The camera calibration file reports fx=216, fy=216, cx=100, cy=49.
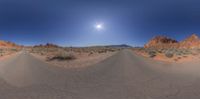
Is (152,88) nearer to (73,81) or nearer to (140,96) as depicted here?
(140,96)

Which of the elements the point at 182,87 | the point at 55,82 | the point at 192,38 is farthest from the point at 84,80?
the point at 192,38

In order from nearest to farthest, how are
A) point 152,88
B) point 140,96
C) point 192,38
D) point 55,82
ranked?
point 140,96
point 152,88
point 55,82
point 192,38

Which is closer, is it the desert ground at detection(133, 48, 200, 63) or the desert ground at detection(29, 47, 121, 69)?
the desert ground at detection(29, 47, 121, 69)

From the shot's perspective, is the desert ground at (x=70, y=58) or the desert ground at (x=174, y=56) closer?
the desert ground at (x=70, y=58)

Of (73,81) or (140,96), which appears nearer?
(140,96)

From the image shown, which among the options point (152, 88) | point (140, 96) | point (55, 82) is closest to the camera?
point (140, 96)

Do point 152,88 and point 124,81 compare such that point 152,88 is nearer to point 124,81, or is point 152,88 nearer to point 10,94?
point 124,81

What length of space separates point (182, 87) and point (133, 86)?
72.9 inches

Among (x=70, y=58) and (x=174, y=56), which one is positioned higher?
(x=174, y=56)

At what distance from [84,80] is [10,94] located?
343 cm

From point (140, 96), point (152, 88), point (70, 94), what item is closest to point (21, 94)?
point (70, 94)

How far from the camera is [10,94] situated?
23.6 ft

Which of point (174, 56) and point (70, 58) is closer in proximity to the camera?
point (70, 58)

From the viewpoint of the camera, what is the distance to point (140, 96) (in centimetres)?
687
